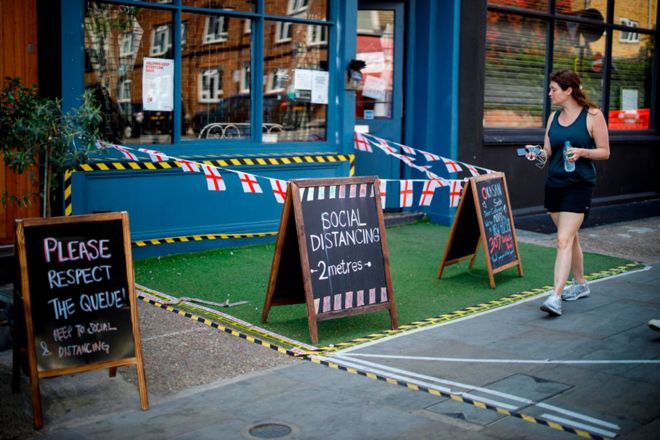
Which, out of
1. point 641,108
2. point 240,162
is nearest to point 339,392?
point 240,162

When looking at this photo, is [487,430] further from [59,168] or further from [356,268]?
[59,168]

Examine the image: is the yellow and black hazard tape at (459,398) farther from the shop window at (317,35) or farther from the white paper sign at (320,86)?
the shop window at (317,35)

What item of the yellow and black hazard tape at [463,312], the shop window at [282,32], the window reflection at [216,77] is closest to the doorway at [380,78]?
the shop window at [282,32]

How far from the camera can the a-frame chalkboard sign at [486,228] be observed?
7.81 meters

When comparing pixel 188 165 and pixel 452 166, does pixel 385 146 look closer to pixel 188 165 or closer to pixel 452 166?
pixel 452 166

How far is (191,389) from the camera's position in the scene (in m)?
5.06

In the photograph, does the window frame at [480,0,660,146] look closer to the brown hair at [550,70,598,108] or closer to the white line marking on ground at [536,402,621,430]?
the brown hair at [550,70,598,108]

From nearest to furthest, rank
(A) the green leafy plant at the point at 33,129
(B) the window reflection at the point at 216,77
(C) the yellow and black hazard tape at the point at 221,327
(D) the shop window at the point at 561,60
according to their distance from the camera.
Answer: (A) the green leafy plant at the point at 33,129, (C) the yellow and black hazard tape at the point at 221,327, (B) the window reflection at the point at 216,77, (D) the shop window at the point at 561,60

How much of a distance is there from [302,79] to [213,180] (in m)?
2.60

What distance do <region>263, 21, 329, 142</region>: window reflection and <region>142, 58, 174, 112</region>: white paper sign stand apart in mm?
1304

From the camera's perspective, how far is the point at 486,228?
309 inches

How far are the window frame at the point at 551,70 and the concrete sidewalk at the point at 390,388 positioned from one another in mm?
5839

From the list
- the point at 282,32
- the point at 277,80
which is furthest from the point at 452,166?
the point at 282,32

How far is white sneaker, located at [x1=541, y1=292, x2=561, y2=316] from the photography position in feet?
21.9
